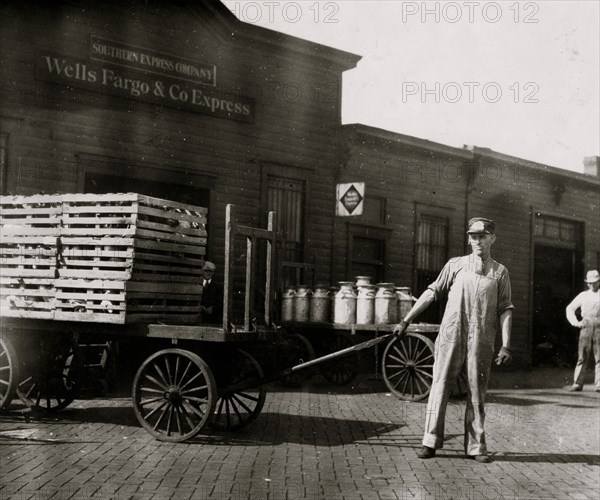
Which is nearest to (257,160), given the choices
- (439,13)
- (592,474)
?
(439,13)

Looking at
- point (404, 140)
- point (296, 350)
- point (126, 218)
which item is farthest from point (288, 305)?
point (404, 140)

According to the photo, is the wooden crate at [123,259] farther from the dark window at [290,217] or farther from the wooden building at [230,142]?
the dark window at [290,217]

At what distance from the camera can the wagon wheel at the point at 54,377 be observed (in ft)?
28.7

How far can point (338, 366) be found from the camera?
13.4 metres

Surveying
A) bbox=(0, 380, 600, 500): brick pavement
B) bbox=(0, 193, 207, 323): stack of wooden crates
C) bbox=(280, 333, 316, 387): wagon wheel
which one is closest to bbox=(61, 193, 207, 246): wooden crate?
bbox=(0, 193, 207, 323): stack of wooden crates

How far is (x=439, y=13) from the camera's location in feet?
27.6

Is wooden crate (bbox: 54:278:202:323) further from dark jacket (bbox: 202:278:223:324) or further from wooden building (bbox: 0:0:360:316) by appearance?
Answer: wooden building (bbox: 0:0:360:316)

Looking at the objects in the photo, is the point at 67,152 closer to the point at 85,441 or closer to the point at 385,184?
the point at 85,441

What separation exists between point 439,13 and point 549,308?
1595 centimetres

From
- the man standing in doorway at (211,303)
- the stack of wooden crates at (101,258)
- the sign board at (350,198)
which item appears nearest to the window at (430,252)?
the sign board at (350,198)

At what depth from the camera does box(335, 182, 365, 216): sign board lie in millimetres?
14469

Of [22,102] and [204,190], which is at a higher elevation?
[22,102]

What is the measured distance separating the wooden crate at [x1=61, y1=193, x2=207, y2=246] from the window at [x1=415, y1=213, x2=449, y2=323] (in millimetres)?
10720

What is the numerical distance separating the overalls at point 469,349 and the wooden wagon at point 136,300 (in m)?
0.70
